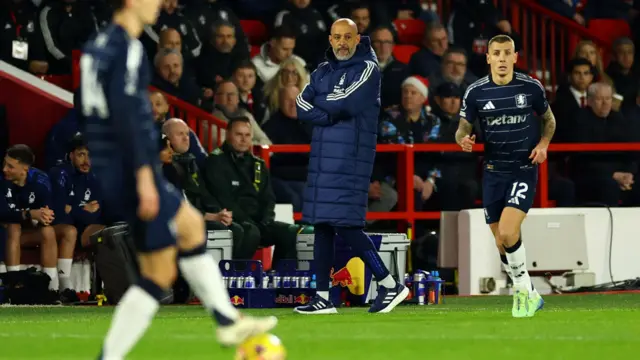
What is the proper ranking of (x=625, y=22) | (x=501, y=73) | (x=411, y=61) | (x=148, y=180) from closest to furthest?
1. (x=148, y=180)
2. (x=501, y=73)
3. (x=411, y=61)
4. (x=625, y=22)

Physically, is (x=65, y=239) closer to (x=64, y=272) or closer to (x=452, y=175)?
(x=64, y=272)

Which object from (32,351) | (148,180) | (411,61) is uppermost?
(411,61)

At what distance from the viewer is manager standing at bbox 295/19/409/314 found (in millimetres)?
11508

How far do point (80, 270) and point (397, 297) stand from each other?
4386 mm

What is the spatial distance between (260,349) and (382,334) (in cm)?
260

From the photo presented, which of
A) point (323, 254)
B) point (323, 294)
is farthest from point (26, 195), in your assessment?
point (323, 294)

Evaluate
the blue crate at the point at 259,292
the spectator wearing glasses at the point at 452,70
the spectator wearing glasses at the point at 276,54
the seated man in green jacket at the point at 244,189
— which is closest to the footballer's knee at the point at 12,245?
the seated man in green jacket at the point at 244,189

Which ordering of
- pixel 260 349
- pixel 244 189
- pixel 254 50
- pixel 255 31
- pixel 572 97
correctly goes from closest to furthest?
1. pixel 260 349
2. pixel 244 189
3. pixel 572 97
4. pixel 254 50
5. pixel 255 31

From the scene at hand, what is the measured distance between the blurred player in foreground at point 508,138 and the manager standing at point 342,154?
0.80 metres

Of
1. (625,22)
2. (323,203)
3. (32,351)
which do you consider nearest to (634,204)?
(625,22)

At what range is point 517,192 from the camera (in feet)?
36.7

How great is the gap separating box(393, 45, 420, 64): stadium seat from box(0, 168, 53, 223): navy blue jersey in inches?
236

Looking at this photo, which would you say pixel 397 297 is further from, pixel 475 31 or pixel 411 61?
pixel 475 31

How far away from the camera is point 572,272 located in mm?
15625
